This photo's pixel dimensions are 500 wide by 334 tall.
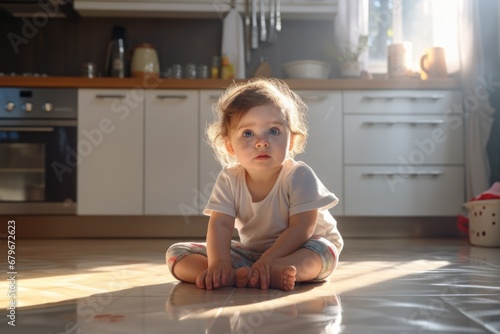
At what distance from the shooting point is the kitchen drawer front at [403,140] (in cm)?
322

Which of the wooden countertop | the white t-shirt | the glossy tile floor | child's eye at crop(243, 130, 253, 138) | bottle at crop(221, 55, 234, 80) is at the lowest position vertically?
the glossy tile floor

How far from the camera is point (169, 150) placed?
326 cm

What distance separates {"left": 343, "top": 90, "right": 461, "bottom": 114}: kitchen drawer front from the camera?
3238 mm

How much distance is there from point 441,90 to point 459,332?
251cm

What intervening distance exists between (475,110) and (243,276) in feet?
7.17

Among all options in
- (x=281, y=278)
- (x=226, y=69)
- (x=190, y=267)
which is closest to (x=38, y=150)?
(x=226, y=69)

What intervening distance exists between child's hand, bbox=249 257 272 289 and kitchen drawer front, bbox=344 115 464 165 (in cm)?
192

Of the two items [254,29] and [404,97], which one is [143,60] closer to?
[254,29]

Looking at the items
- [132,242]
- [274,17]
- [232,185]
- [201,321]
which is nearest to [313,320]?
[201,321]

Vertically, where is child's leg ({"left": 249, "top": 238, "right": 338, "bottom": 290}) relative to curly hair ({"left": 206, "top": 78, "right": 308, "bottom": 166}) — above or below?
below

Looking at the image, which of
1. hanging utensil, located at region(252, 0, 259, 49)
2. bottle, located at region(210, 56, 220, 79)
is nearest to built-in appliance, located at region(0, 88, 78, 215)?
bottle, located at region(210, 56, 220, 79)

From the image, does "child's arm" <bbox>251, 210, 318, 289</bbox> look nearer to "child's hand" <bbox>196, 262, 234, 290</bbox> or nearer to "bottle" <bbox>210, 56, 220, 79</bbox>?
"child's hand" <bbox>196, 262, 234, 290</bbox>

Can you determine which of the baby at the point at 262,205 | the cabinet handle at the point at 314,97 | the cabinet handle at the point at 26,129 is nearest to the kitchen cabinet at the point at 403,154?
the cabinet handle at the point at 314,97

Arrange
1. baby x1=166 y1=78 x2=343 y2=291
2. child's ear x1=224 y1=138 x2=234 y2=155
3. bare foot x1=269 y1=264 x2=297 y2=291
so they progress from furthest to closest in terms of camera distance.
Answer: child's ear x1=224 y1=138 x2=234 y2=155 < baby x1=166 y1=78 x2=343 y2=291 < bare foot x1=269 y1=264 x2=297 y2=291
